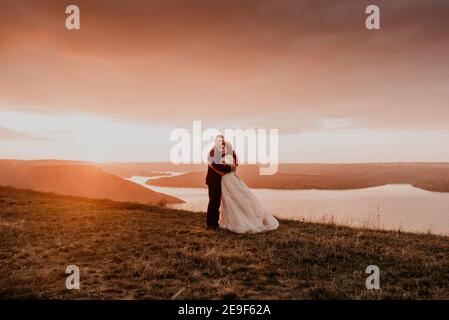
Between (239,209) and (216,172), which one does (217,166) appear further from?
(239,209)

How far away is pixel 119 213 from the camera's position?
1812cm

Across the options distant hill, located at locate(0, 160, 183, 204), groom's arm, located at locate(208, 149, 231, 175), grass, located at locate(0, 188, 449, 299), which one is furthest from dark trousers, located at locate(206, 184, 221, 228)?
distant hill, located at locate(0, 160, 183, 204)

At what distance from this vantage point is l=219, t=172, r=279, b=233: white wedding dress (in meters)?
13.4

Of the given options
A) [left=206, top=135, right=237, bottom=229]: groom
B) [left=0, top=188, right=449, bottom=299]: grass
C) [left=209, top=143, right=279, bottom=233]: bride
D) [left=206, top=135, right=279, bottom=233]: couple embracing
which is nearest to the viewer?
[left=0, top=188, right=449, bottom=299]: grass

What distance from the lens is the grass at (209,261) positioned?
729cm

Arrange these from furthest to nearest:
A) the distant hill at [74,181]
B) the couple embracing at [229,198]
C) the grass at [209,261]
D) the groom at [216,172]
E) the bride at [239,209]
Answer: the distant hill at [74,181] → the groom at [216,172] → the couple embracing at [229,198] → the bride at [239,209] → the grass at [209,261]

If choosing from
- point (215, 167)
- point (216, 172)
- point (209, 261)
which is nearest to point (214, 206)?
point (216, 172)

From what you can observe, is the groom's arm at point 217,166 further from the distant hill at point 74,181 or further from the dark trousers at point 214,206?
the distant hill at point 74,181

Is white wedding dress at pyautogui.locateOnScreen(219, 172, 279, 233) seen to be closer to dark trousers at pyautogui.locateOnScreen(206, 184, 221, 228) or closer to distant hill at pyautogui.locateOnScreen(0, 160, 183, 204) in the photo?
dark trousers at pyautogui.locateOnScreen(206, 184, 221, 228)

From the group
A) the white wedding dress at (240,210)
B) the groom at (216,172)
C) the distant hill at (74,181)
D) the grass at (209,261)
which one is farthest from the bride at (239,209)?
the distant hill at (74,181)

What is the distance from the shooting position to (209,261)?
9.24 meters

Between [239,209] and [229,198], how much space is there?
1.85 ft

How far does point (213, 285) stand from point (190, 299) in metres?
0.79
